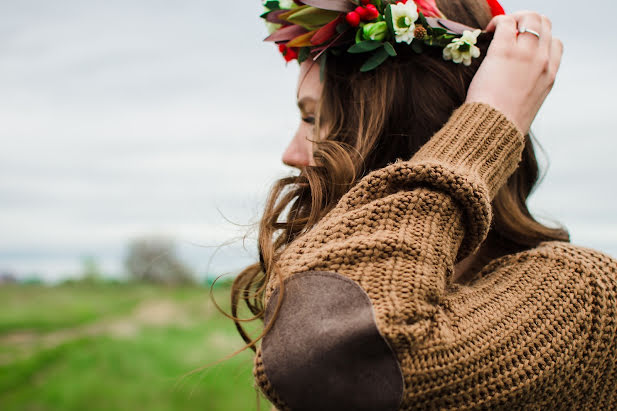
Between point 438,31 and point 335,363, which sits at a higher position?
point 438,31

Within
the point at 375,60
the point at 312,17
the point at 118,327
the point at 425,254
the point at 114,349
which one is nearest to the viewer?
the point at 425,254

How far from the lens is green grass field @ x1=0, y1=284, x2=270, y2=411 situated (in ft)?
17.5

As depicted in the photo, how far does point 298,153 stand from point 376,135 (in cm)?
31

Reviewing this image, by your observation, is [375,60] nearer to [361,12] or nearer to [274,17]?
[361,12]

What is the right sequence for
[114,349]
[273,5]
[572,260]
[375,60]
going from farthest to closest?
[114,349] → [273,5] → [375,60] → [572,260]

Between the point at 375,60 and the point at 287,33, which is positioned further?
the point at 287,33

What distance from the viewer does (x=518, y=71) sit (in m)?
1.40

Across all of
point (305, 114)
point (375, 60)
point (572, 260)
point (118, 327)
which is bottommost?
point (118, 327)

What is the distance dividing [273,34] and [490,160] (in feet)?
2.79

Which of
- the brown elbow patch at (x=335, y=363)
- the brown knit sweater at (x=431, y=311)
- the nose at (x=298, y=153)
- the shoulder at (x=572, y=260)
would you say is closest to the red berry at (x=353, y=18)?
the nose at (x=298, y=153)

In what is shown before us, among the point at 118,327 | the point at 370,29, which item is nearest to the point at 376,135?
the point at 370,29

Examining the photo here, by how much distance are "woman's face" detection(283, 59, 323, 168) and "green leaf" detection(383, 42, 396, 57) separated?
0.24 metres

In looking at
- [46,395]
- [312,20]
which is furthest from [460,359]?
[46,395]

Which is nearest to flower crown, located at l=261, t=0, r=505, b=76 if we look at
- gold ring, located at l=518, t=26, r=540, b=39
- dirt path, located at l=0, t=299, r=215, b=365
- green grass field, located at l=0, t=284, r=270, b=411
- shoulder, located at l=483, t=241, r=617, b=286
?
gold ring, located at l=518, t=26, r=540, b=39
